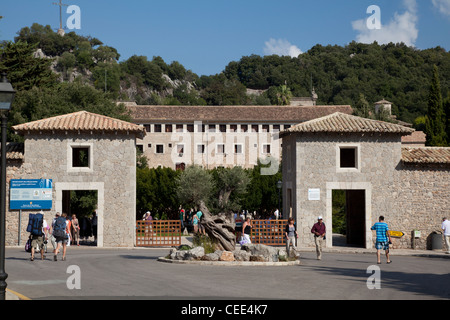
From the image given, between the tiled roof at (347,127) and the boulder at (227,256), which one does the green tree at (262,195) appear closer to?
the tiled roof at (347,127)

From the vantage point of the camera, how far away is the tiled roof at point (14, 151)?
28.3m

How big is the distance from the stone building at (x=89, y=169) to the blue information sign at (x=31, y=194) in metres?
0.27

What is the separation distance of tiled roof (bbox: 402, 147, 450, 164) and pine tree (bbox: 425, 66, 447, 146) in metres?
27.3

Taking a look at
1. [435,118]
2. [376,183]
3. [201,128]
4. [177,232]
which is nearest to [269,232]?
[177,232]

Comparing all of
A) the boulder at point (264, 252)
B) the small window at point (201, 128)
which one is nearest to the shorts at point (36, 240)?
the boulder at point (264, 252)

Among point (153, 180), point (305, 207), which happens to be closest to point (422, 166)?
point (305, 207)

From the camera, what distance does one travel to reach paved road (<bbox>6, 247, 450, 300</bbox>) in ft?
39.9

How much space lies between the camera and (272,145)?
277 ft

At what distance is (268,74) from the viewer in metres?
168

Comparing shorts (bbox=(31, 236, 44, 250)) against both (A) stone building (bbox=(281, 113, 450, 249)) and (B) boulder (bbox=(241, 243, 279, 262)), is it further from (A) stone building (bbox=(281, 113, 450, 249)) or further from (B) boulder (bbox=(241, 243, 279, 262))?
(A) stone building (bbox=(281, 113, 450, 249))

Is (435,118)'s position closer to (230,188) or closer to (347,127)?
(230,188)

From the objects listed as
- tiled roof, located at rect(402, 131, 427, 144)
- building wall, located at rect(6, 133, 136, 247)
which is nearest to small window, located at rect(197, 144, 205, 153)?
tiled roof, located at rect(402, 131, 427, 144)
